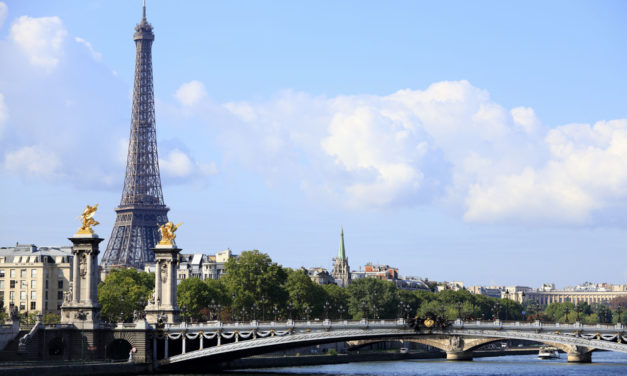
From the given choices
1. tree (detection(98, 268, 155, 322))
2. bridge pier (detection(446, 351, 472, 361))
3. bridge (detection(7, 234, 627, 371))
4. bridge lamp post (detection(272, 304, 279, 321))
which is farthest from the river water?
tree (detection(98, 268, 155, 322))

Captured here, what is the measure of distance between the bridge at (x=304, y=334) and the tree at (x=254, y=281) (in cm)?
3277

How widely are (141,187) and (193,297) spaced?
69601 millimetres

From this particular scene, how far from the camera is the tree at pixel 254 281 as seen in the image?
401 ft

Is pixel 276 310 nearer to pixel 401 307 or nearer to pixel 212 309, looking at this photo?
pixel 212 309

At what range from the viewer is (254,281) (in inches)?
4892

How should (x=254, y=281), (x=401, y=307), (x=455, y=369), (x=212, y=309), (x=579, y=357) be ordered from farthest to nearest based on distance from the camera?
(x=401, y=307) < (x=254, y=281) < (x=579, y=357) < (x=212, y=309) < (x=455, y=369)

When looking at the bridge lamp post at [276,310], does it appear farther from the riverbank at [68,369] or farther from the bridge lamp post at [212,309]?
the riverbank at [68,369]

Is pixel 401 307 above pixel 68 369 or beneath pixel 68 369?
above

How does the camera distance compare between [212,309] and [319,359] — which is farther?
[212,309]

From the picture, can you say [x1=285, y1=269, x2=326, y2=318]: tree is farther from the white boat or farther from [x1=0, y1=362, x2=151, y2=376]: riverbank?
[x1=0, y1=362, x2=151, y2=376]: riverbank

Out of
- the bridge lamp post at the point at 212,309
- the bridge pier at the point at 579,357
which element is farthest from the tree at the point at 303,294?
the bridge pier at the point at 579,357

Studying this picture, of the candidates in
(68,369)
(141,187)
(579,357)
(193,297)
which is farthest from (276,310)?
(141,187)

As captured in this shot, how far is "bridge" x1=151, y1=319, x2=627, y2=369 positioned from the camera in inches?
3147

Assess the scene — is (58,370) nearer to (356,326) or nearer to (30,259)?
(356,326)
